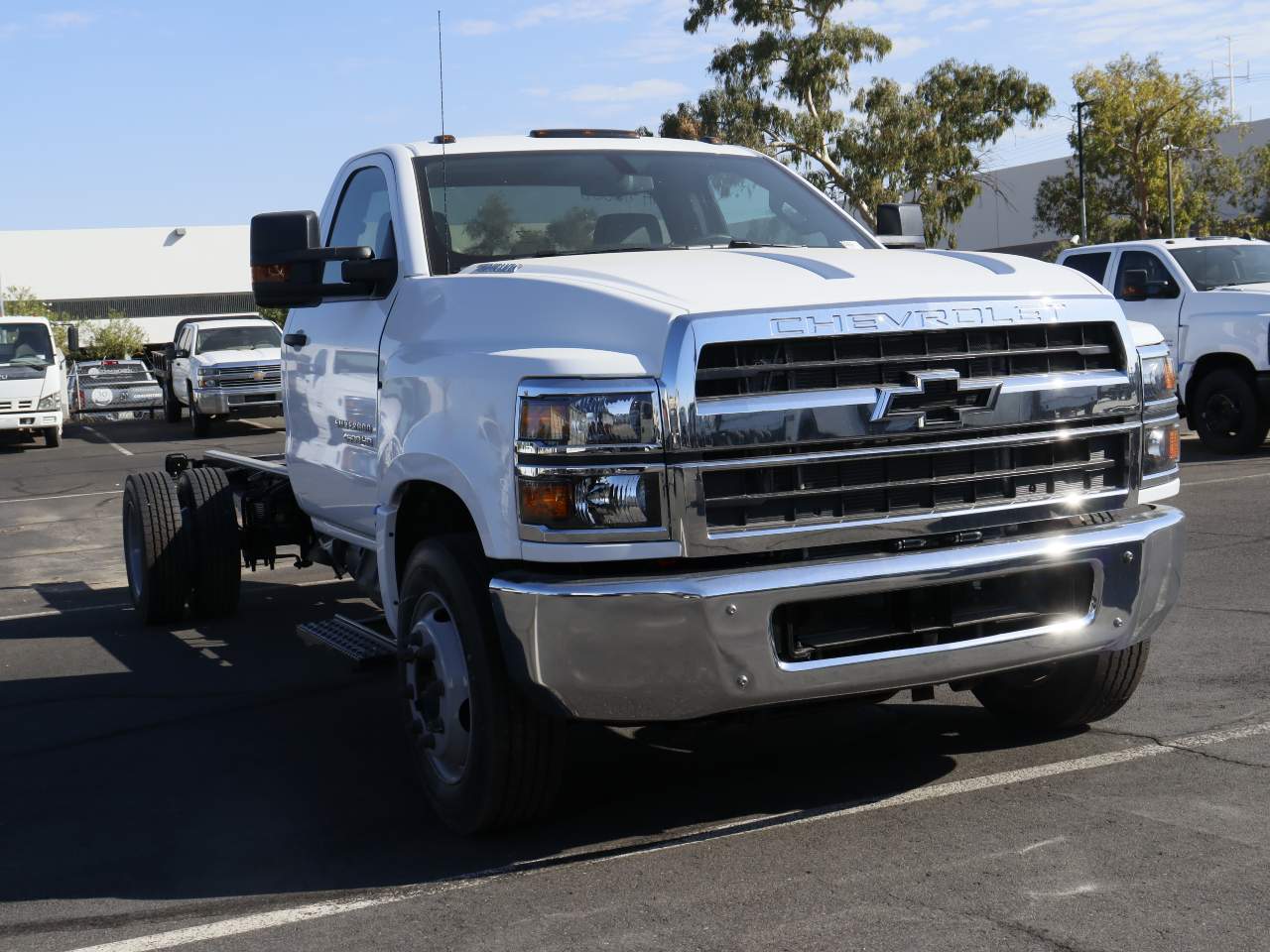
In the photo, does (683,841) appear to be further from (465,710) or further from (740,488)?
(740,488)

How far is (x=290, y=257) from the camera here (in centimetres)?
523

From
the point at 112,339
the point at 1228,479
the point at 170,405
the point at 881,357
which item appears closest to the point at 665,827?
the point at 881,357

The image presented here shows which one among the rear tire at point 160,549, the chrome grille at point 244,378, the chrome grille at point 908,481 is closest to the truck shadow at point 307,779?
the chrome grille at point 908,481

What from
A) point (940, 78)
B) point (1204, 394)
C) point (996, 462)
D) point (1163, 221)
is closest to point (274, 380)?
point (1204, 394)

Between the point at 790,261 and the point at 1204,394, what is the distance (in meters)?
11.6

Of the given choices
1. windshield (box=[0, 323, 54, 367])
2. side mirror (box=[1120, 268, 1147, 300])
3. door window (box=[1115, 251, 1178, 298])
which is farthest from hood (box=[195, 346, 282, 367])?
side mirror (box=[1120, 268, 1147, 300])

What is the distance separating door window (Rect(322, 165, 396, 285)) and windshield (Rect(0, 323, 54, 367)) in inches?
759

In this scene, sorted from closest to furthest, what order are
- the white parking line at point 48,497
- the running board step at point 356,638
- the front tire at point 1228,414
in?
1. the running board step at point 356,638
2. the front tire at point 1228,414
3. the white parking line at point 48,497

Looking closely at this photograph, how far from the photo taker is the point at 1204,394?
1511cm

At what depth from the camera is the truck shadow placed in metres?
4.41

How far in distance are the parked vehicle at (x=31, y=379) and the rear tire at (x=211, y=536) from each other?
54.6 ft

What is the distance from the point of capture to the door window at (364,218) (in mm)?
5743

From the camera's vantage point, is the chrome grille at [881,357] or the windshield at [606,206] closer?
the chrome grille at [881,357]

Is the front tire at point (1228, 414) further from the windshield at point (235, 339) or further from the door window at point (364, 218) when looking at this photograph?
the windshield at point (235, 339)
